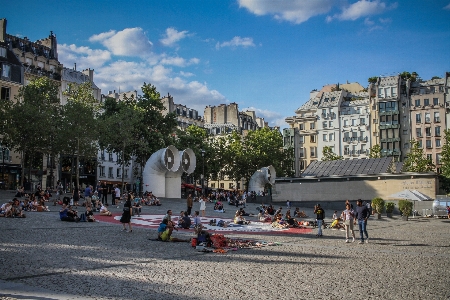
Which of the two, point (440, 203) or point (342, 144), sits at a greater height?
point (342, 144)

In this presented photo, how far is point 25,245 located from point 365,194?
1803 inches

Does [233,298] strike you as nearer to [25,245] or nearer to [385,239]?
[25,245]

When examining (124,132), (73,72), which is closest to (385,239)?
(124,132)

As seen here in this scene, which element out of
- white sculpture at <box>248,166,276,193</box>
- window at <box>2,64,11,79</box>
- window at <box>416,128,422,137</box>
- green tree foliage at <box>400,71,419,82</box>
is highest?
green tree foliage at <box>400,71,419,82</box>

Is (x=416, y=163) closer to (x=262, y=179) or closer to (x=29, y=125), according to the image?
(x=262, y=179)

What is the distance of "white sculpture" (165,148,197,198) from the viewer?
179 feet

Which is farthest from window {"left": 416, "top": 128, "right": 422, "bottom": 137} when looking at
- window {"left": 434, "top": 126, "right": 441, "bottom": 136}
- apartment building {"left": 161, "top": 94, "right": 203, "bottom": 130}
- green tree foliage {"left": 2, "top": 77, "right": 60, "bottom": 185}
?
green tree foliage {"left": 2, "top": 77, "right": 60, "bottom": 185}

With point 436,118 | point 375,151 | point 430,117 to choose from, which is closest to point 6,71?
point 375,151

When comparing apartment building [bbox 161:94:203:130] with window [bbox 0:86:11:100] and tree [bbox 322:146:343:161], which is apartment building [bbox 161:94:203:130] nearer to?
tree [bbox 322:146:343:161]

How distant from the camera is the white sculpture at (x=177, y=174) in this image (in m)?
54.5

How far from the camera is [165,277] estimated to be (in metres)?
11.8

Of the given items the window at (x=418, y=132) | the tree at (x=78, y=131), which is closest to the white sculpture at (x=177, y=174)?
the tree at (x=78, y=131)

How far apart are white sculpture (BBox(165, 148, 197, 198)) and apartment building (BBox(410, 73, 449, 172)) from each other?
167 ft

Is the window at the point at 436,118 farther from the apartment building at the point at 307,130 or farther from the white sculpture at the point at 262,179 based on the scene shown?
the white sculpture at the point at 262,179
